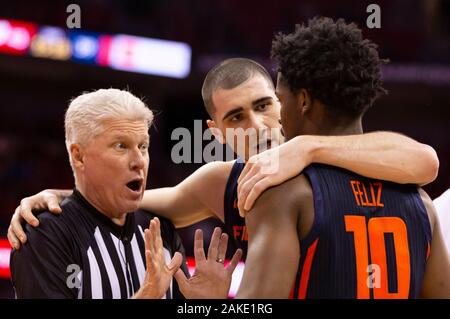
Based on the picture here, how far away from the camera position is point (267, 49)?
1308 centimetres

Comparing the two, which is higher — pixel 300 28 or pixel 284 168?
pixel 300 28

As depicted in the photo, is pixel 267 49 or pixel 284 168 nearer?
pixel 284 168

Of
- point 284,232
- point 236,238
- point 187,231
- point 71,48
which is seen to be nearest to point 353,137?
point 284,232

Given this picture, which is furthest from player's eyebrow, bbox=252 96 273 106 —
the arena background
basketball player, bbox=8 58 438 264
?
the arena background

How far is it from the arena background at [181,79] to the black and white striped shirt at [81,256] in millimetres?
8360

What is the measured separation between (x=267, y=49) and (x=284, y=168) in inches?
428

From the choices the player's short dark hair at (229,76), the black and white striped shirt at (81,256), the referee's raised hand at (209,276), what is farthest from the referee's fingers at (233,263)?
the player's short dark hair at (229,76)

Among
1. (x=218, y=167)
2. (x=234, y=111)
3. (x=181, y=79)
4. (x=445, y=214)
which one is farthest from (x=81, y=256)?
(x=181, y=79)

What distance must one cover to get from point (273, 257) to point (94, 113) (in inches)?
55.3

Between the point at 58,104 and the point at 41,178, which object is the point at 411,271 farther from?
the point at 58,104

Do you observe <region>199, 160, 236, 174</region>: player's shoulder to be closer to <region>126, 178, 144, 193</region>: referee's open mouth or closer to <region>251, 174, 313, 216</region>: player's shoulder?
<region>126, 178, 144, 193</region>: referee's open mouth

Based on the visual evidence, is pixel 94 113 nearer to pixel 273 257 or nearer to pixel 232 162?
pixel 232 162

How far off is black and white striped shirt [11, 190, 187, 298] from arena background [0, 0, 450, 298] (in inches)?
329

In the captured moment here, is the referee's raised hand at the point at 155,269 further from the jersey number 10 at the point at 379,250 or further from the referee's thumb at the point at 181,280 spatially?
the jersey number 10 at the point at 379,250
